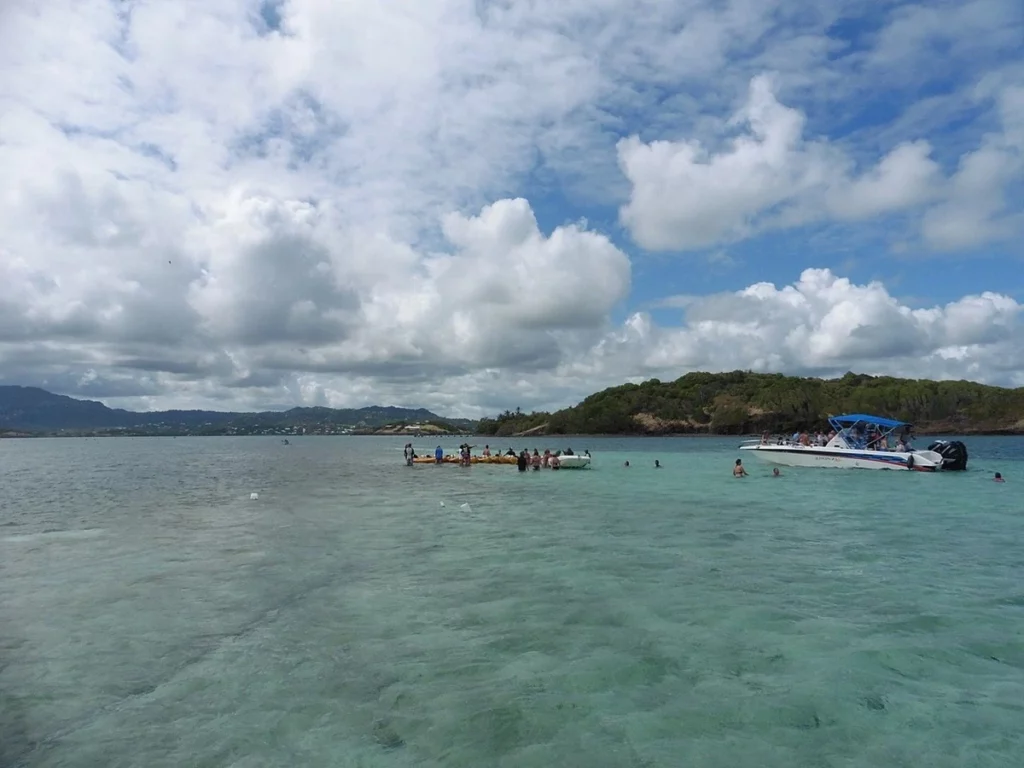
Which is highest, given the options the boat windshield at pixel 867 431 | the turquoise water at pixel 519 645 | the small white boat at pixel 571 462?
the boat windshield at pixel 867 431

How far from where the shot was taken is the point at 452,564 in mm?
17984

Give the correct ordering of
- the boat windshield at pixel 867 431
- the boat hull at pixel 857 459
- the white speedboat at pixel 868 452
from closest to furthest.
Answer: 1. the boat hull at pixel 857 459
2. the white speedboat at pixel 868 452
3. the boat windshield at pixel 867 431

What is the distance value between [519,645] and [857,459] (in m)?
47.8

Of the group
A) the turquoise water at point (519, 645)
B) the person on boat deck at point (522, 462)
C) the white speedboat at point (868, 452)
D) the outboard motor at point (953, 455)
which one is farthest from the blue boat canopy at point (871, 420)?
the turquoise water at point (519, 645)

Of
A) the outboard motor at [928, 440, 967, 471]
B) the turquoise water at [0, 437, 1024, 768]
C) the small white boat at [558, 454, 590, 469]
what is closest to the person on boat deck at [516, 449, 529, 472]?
the small white boat at [558, 454, 590, 469]

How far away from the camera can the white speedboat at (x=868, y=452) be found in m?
49.6

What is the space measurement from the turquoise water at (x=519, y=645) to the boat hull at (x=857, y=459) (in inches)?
1038

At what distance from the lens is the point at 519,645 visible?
36.6 feet

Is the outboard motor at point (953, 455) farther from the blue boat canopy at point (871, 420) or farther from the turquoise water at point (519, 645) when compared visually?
the turquoise water at point (519, 645)

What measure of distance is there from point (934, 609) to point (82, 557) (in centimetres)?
2306

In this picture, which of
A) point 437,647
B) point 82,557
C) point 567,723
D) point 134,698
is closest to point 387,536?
point 82,557

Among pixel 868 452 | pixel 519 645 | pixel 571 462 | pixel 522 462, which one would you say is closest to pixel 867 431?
pixel 868 452

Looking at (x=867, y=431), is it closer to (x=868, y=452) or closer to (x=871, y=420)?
(x=871, y=420)

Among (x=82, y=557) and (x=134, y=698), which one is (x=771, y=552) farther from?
(x=82, y=557)
